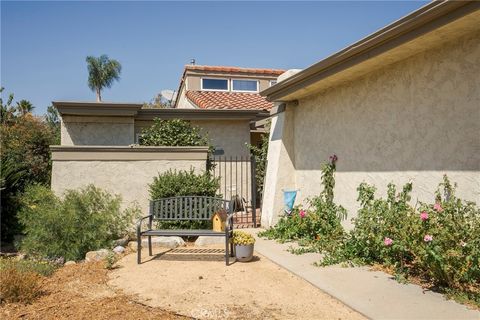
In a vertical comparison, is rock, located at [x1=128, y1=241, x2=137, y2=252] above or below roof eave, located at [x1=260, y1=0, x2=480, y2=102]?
below

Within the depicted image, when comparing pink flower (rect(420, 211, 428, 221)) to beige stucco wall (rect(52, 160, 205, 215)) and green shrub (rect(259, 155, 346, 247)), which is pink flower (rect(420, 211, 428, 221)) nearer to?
green shrub (rect(259, 155, 346, 247))

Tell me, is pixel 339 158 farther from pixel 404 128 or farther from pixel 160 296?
pixel 160 296

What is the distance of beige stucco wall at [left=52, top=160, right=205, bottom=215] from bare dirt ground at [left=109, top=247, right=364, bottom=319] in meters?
2.37

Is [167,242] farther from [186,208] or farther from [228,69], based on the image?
[228,69]

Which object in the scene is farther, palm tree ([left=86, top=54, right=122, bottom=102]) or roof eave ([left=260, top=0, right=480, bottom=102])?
palm tree ([left=86, top=54, right=122, bottom=102])

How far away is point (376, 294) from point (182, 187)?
5132mm

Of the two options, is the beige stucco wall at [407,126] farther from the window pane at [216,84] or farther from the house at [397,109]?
the window pane at [216,84]

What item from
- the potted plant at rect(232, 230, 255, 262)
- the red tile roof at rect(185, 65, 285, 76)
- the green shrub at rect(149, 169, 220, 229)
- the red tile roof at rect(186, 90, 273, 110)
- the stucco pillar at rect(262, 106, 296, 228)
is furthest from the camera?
the red tile roof at rect(185, 65, 285, 76)

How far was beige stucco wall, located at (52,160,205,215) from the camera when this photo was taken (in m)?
8.97

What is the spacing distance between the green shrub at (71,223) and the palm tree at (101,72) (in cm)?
2837

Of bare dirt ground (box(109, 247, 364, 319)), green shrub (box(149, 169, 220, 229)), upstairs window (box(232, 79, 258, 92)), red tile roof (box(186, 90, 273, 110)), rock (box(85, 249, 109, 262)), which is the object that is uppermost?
upstairs window (box(232, 79, 258, 92))

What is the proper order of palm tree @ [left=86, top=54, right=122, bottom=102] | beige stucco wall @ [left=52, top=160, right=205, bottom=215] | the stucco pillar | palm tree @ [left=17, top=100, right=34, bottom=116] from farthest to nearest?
1. palm tree @ [left=86, top=54, right=122, bottom=102]
2. palm tree @ [left=17, top=100, right=34, bottom=116]
3. the stucco pillar
4. beige stucco wall @ [left=52, top=160, right=205, bottom=215]

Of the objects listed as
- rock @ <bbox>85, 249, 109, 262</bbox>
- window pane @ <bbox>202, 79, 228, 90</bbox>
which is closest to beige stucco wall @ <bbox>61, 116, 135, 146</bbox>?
rock @ <bbox>85, 249, 109, 262</bbox>

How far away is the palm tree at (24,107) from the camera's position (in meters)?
31.3
